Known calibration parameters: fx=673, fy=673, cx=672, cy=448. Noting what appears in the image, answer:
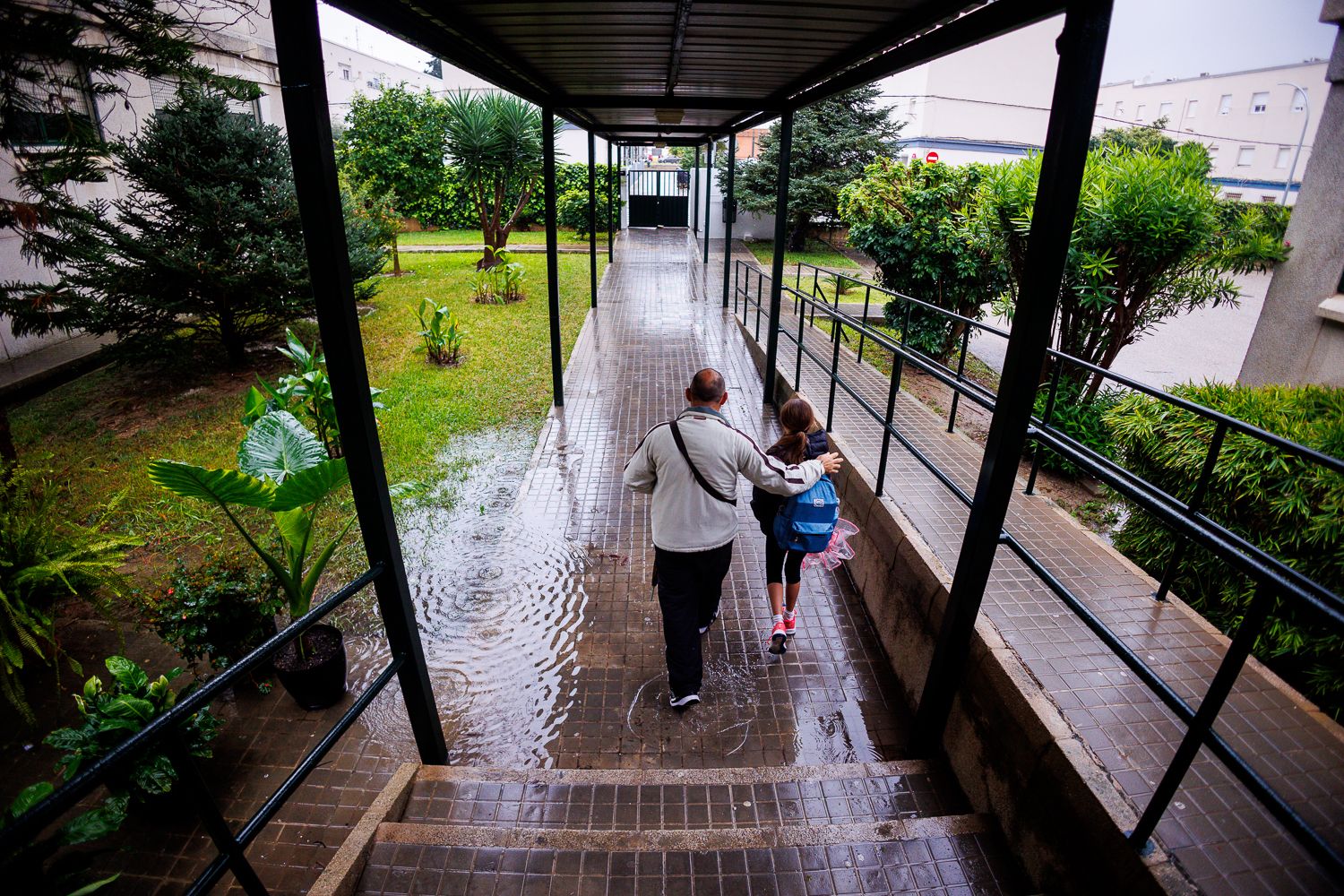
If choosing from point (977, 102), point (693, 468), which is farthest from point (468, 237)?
point (977, 102)

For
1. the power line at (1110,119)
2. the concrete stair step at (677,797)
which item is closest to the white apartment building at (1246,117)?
the power line at (1110,119)

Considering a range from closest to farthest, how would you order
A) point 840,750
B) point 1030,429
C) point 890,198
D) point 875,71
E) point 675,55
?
point 1030,429 < point 840,750 < point 875,71 < point 675,55 < point 890,198

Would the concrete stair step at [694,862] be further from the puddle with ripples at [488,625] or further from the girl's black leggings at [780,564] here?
the girl's black leggings at [780,564]

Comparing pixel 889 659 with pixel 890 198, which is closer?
pixel 889 659

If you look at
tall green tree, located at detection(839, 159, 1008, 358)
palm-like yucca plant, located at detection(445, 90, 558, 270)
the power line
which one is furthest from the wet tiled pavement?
the power line

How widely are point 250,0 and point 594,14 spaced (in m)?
1.68

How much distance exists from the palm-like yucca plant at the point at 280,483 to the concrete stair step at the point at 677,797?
129cm

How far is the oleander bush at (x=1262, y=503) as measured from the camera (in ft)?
10.5

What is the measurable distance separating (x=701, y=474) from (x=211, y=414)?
695cm

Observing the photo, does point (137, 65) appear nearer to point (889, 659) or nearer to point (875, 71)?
point (875, 71)

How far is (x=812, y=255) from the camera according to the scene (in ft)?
74.6

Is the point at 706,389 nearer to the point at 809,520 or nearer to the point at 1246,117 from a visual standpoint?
the point at 809,520

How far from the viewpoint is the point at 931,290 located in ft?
34.1

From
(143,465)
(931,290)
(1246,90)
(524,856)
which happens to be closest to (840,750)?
(524,856)
